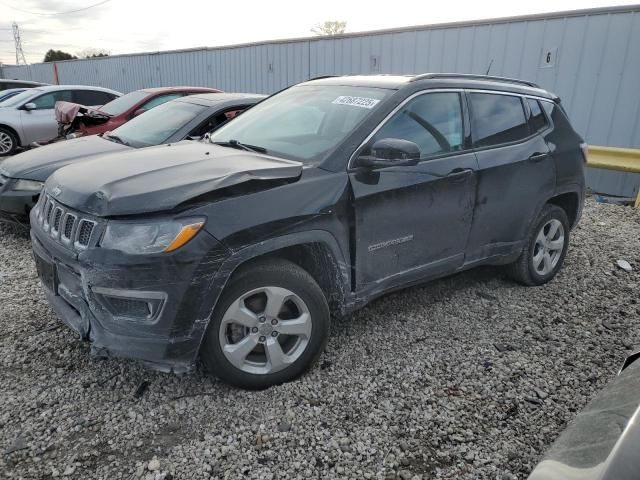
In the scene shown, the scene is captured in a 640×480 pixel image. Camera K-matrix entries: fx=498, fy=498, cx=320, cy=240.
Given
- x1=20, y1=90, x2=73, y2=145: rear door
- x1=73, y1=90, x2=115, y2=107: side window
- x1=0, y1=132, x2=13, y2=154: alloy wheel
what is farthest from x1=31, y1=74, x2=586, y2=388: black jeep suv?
x1=0, y1=132, x2=13, y2=154: alloy wheel

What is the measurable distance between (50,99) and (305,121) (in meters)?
9.79

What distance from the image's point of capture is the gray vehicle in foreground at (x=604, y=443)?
1.34 meters

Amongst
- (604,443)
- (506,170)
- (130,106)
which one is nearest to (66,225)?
(604,443)

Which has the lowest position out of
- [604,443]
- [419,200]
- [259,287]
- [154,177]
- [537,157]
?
[259,287]

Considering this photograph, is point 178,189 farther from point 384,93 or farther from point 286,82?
point 286,82

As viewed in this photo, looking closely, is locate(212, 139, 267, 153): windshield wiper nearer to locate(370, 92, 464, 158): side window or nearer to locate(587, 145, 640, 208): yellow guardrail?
locate(370, 92, 464, 158): side window

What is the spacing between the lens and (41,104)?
11023 mm

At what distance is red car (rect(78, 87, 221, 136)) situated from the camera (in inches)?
275

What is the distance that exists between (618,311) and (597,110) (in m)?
5.13

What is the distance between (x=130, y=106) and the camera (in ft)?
23.9

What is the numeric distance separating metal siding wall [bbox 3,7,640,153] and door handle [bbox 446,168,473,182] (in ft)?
18.3

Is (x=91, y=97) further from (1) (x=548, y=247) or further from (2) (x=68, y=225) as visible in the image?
(1) (x=548, y=247)

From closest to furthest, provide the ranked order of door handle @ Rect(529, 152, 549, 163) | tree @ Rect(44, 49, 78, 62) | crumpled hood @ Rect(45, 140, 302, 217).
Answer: crumpled hood @ Rect(45, 140, 302, 217) → door handle @ Rect(529, 152, 549, 163) → tree @ Rect(44, 49, 78, 62)

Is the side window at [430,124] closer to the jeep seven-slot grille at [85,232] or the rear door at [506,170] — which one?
the rear door at [506,170]
